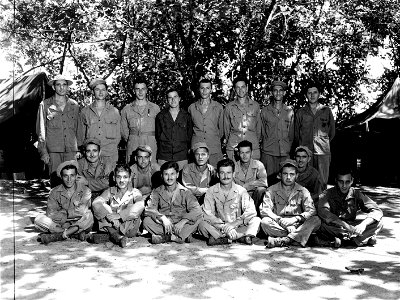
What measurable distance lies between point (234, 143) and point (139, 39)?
187 inches

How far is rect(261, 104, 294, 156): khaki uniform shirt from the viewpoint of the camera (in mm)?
6727

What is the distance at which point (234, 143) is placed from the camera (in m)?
6.62

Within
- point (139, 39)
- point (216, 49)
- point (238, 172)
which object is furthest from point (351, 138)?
point (238, 172)

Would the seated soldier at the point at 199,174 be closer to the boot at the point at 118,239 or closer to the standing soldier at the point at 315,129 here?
the boot at the point at 118,239

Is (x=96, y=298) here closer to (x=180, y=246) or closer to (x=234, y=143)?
(x=180, y=246)

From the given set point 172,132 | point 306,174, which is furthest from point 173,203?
point 306,174

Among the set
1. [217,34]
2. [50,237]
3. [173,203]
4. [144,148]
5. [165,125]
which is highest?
[217,34]

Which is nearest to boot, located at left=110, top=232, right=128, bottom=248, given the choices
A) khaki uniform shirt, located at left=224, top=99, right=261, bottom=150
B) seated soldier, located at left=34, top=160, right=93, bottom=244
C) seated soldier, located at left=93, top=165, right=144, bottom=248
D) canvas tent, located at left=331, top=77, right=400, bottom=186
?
seated soldier, located at left=93, top=165, right=144, bottom=248

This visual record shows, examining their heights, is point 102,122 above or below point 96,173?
above

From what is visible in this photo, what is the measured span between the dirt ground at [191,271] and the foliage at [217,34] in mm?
4625

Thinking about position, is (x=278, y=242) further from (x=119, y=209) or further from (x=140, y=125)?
(x=140, y=125)

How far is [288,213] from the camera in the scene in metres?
5.51

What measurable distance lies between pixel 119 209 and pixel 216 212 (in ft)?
4.02

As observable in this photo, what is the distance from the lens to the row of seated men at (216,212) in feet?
17.2
